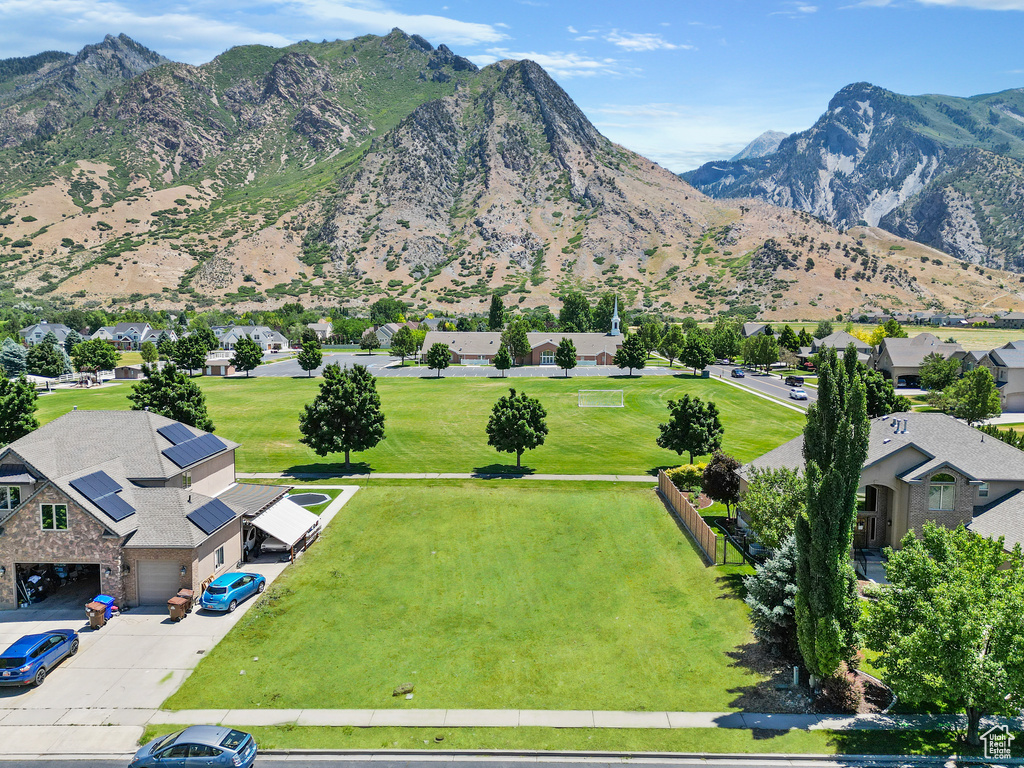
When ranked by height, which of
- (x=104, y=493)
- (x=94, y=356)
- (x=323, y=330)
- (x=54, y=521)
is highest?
(x=323, y=330)

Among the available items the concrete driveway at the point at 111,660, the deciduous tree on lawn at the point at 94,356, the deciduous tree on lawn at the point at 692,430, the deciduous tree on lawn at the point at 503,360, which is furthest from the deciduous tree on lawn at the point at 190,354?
the deciduous tree on lawn at the point at 692,430

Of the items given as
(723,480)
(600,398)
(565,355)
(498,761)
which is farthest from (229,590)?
(565,355)

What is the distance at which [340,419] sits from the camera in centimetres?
4816

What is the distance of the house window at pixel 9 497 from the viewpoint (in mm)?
28125

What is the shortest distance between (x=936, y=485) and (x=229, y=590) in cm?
3387

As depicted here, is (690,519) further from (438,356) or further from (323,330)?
(323,330)

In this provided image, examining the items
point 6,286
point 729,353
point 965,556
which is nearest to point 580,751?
point 965,556

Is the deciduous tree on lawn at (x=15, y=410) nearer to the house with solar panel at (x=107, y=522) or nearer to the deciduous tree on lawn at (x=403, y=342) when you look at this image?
the house with solar panel at (x=107, y=522)

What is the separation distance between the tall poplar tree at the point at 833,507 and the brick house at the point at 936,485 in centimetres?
1464

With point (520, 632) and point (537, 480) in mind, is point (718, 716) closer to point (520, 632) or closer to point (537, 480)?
point (520, 632)

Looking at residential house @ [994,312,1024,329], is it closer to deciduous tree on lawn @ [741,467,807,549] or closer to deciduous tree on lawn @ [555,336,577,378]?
deciduous tree on lawn @ [555,336,577,378]

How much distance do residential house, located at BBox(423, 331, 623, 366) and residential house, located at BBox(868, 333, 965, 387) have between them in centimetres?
4669

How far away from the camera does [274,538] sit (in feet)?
108

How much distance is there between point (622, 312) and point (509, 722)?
173 meters
